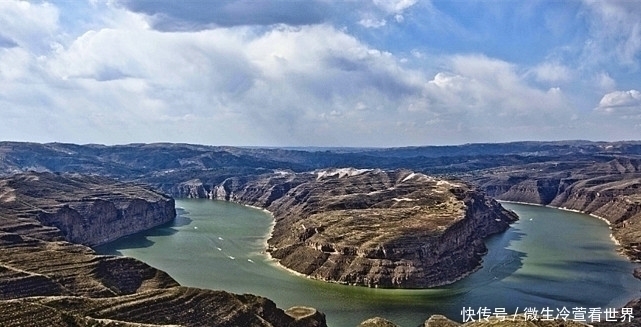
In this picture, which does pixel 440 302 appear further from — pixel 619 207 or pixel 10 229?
pixel 619 207

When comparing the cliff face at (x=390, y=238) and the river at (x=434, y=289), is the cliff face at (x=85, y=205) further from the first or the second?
the cliff face at (x=390, y=238)

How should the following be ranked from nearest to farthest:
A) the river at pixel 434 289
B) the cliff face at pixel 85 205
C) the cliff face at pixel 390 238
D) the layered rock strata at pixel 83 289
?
the layered rock strata at pixel 83 289
the river at pixel 434 289
the cliff face at pixel 390 238
the cliff face at pixel 85 205

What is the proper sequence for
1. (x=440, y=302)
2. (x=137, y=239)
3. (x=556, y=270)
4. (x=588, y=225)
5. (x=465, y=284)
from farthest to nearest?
(x=588, y=225)
(x=137, y=239)
(x=556, y=270)
(x=465, y=284)
(x=440, y=302)

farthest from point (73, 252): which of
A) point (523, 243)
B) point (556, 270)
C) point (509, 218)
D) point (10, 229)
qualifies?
point (509, 218)

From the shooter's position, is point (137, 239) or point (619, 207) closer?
point (137, 239)

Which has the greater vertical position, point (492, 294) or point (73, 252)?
point (73, 252)

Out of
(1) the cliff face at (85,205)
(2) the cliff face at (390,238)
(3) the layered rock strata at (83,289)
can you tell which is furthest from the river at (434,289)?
(3) the layered rock strata at (83,289)

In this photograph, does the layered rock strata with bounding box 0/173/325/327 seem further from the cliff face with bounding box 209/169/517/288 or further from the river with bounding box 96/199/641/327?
the cliff face with bounding box 209/169/517/288
